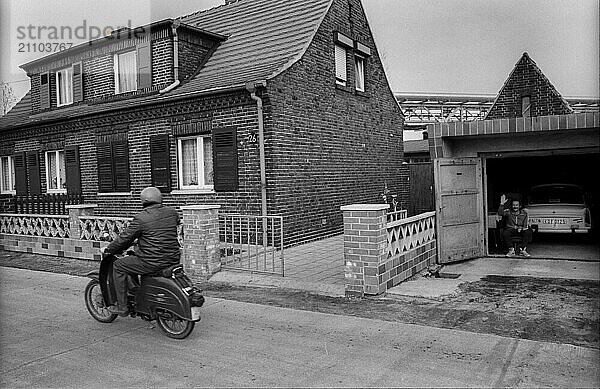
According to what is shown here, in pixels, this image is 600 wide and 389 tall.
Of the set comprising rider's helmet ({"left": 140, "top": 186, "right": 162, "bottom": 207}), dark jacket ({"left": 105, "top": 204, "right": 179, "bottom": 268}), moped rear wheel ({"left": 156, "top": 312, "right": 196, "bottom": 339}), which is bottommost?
moped rear wheel ({"left": 156, "top": 312, "right": 196, "bottom": 339})

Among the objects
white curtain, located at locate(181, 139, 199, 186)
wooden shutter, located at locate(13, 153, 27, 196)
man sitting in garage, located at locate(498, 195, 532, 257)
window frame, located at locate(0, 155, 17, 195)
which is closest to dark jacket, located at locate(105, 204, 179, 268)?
white curtain, located at locate(181, 139, 199, 186)

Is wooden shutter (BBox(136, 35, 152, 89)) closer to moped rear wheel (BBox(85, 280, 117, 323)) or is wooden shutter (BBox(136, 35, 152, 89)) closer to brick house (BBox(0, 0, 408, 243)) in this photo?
brick house (BBox(0, 0, 408, 243))

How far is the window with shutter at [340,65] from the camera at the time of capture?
1561cm

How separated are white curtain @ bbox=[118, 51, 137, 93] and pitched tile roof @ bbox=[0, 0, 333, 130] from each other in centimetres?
55

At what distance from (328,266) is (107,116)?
8480mm

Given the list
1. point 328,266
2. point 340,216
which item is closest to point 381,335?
point 328,266

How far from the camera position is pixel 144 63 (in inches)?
→ 598

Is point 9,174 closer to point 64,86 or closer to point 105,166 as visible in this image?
point 64,86

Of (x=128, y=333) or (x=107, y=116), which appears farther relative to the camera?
(x=107, y=116)

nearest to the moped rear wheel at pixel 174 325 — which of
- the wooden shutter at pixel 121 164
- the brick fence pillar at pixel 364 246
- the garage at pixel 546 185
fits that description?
the brick fence pillar at pixel 364 246

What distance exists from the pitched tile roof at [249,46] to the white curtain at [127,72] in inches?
21.8

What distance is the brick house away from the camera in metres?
12.6

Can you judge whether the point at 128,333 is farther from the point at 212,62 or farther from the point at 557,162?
the point at 557,162

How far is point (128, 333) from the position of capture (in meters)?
6.34
